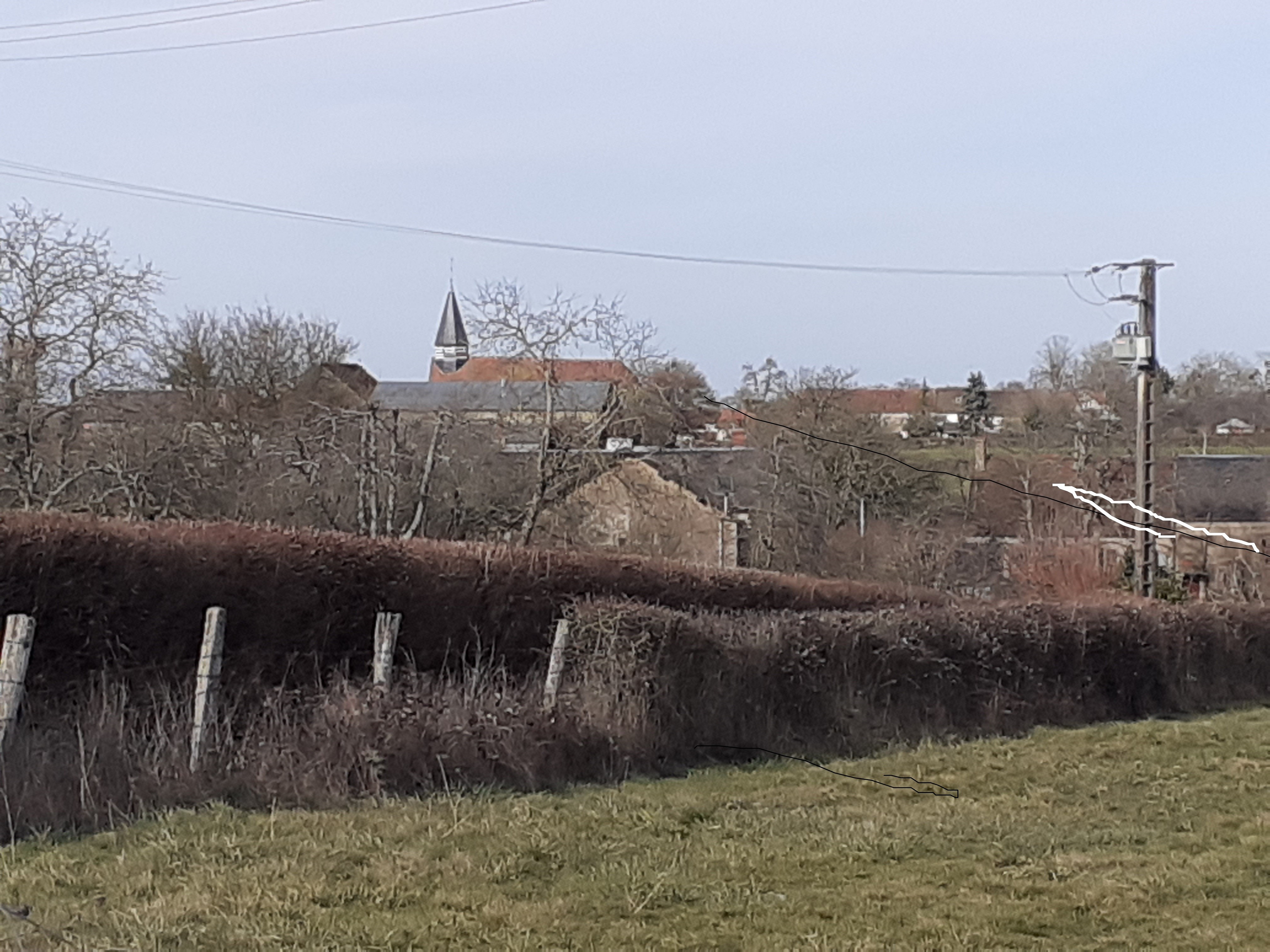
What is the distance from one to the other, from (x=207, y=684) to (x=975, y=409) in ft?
119

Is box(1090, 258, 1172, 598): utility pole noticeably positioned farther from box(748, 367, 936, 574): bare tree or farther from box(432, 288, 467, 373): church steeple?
box(432, 288, 467, 373): church steeple

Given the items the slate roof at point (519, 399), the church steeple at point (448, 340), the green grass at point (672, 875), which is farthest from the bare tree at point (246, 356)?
the church steeple at point (448, 340)

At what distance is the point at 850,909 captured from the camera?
7.01 metres

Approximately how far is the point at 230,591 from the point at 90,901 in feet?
18.2

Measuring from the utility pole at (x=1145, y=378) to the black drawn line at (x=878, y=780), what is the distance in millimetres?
15860

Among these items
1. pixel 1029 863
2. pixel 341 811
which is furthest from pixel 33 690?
pixel 1029 863

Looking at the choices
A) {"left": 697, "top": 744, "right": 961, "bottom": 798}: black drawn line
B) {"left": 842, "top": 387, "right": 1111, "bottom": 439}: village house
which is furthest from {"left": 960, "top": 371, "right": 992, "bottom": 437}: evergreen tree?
{"left": 697, "top": 744, "right": 961, "bottom": 798}: black drawn line

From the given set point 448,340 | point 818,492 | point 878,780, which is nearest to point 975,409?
point 818,492

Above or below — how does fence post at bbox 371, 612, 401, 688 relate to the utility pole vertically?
below

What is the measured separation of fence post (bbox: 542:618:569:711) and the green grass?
133cm

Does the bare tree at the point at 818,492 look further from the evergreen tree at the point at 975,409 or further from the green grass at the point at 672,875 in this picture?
the green grass at the point at 672,875

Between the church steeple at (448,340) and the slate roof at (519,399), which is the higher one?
the church steeple at (448,340)

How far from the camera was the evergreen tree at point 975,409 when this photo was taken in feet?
124

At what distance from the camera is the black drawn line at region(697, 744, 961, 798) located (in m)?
11.5
